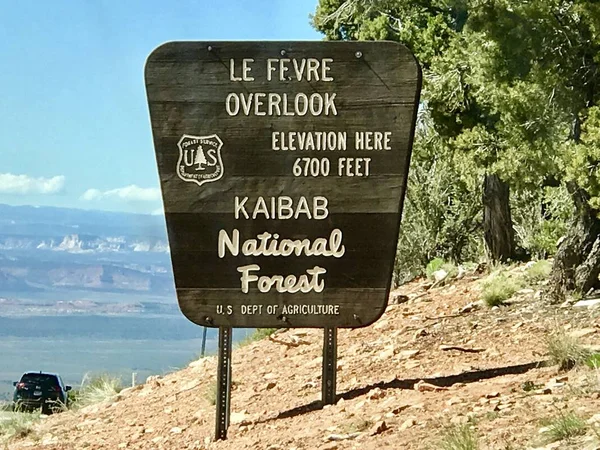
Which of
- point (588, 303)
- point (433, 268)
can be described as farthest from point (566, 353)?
point (433, 268)

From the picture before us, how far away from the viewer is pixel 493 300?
12.9m

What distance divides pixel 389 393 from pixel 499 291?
4.93m

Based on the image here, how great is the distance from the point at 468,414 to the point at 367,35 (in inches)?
581

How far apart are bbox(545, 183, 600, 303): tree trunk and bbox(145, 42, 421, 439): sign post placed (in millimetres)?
4928

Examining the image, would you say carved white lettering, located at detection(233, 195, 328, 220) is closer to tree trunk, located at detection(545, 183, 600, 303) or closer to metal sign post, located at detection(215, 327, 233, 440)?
metal sign post, located at detection(215, 327, 233, 440)

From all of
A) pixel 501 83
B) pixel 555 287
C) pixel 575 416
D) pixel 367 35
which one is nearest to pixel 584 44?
pixel 501 83

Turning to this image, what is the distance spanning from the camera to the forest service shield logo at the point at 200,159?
8039 millimetres

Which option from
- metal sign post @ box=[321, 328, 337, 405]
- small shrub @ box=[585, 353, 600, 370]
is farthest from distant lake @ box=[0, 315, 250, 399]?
small shrub @ box=[585, 353, 600, 370]

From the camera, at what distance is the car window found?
27.5m

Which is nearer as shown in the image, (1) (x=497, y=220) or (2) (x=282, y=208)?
(2) (x=282, y=208)

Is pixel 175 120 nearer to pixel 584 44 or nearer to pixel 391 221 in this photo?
pixel 391 221

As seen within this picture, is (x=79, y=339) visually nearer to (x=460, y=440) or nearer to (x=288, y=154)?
(x=288, y=154)

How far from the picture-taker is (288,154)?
26.4 feet

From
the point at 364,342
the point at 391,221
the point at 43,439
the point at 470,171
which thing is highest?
the point at 470,171
